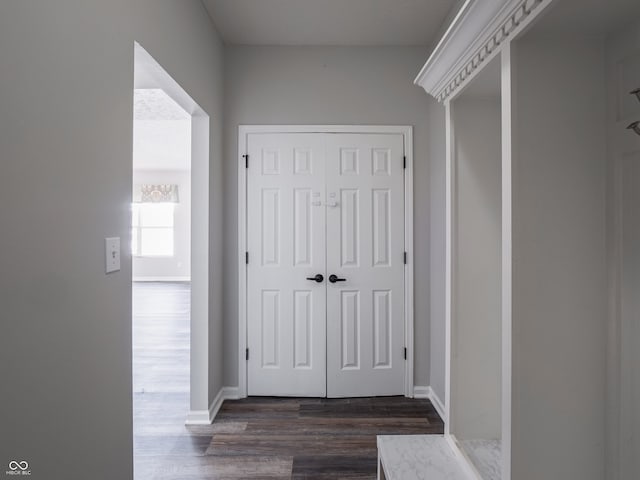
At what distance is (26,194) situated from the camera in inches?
34.7

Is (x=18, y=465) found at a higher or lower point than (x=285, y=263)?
lower

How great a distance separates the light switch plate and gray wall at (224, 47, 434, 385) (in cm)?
149

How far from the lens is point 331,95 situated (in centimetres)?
277

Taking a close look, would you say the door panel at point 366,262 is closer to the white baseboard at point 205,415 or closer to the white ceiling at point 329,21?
the white ceiling at point 329,21

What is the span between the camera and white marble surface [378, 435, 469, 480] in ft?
4.05

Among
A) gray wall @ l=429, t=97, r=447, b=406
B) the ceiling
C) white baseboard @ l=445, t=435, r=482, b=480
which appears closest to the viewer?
the ceiling

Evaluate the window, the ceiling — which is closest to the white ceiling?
the ceiling

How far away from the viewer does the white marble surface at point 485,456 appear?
1193 mm

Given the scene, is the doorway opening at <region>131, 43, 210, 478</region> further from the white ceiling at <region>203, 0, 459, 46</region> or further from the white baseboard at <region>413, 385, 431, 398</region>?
the white baseboard at <region>413, 385, 431, 398</region>

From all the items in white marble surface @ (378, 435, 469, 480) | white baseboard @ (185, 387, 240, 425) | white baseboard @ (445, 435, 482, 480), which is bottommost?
white baseboard @ (185, 387, 240, 425)

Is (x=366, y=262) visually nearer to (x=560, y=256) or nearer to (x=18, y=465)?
(x=560, y=256)

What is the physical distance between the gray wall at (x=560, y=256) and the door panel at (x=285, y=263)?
1.88 meters

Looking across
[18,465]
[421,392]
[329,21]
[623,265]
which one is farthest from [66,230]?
[421,392]

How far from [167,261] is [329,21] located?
290 inches
